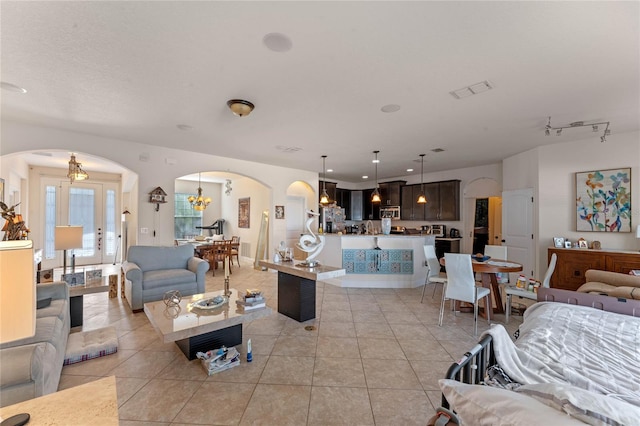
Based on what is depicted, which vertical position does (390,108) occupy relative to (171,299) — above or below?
above

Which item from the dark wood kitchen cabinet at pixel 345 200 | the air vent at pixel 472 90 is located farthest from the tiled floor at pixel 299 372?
the dark wood kitchen cabinet at pixel 345 200

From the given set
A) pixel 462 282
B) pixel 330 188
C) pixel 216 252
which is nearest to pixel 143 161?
pixel 216 252

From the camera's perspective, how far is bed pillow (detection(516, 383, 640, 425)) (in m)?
0.81

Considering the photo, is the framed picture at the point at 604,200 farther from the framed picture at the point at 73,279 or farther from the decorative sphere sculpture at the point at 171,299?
the framed picture at the point at 73,279

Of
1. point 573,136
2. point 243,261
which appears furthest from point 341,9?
point 243,261

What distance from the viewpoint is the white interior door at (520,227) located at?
536 centimetres

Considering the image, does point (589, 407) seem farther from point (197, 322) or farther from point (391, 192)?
point (391, 192)

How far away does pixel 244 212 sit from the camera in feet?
30.6

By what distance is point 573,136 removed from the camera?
4.50m

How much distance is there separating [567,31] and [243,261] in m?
8.90

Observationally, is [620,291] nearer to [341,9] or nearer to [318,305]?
[318,305]

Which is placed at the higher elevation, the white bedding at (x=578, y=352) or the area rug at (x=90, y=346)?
the white bedding at (x=578, y=352)

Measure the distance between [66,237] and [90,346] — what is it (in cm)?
170

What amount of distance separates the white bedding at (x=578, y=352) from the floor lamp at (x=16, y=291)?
1948mm
